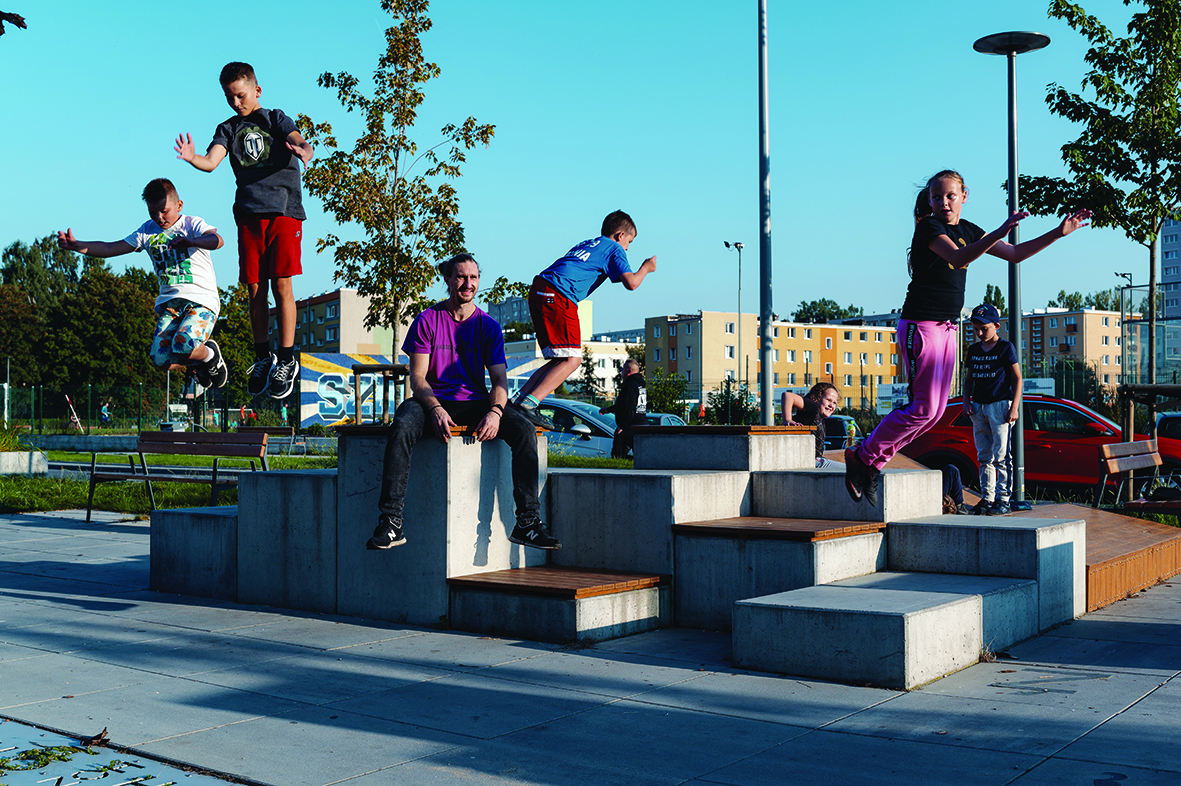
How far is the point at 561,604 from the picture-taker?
18.8 ft

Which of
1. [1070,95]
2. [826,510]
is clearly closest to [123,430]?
[1070,95]

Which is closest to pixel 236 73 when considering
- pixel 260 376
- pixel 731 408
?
A: pixel 260 376

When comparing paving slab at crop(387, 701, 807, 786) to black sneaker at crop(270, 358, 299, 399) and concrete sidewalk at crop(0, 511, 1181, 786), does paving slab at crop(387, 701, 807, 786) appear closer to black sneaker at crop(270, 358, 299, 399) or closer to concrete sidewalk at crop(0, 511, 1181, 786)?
concrete sidewalk at crop(0, 511, 1181, 786)

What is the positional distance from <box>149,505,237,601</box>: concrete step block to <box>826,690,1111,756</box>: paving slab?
Result: 201 inches

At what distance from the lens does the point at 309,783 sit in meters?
3.36

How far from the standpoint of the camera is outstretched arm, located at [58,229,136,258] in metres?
4.35

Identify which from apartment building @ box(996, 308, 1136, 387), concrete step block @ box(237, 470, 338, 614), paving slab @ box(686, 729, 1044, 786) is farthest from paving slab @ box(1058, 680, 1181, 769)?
apartment building @ box(996, 308, 1136, 387)

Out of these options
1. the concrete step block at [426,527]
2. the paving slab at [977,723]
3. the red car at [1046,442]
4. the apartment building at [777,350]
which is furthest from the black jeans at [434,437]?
the apartment building at [777,350]

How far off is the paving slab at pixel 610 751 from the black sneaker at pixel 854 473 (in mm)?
2322

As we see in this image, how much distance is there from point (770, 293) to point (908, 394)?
31.8 feet

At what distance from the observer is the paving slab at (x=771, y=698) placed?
423 cm

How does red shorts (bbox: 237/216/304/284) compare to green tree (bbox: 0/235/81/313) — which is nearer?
red shorts (bbox: 237/216/304/284)

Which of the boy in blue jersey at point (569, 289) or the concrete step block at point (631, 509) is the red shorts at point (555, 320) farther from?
the concrete step block at point (631, 509)

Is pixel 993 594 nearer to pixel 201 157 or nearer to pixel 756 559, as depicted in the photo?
pixel 756 559
